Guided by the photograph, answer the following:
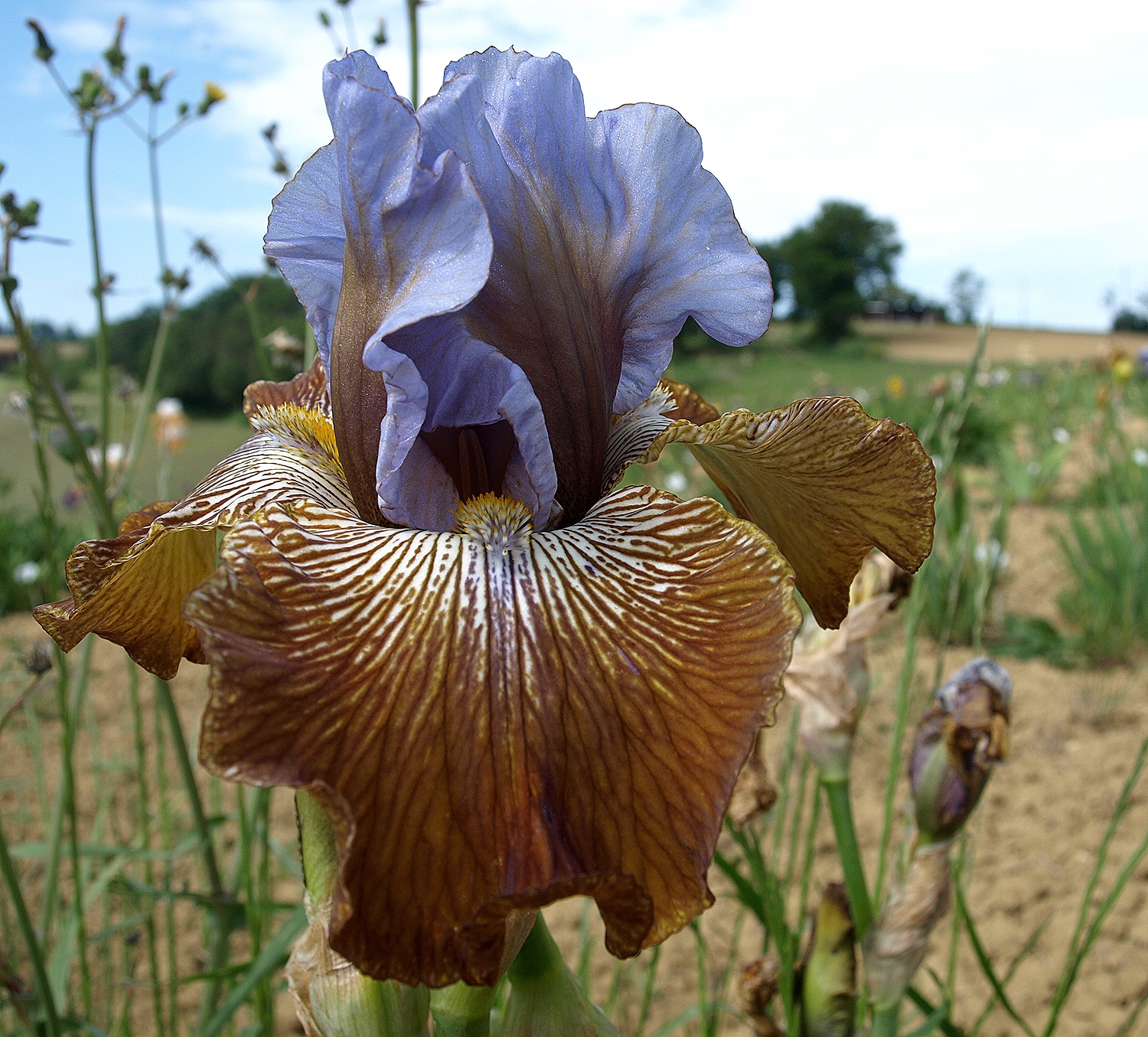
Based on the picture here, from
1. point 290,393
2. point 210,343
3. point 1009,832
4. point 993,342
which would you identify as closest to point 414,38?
point 290,393

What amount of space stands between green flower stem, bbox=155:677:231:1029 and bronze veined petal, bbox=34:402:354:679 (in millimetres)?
755

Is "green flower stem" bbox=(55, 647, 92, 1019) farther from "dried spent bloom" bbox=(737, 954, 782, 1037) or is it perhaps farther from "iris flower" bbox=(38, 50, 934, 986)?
"dried spent bloom" bbox=(737, 954, 782, 1037)

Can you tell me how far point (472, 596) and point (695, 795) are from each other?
253 mm

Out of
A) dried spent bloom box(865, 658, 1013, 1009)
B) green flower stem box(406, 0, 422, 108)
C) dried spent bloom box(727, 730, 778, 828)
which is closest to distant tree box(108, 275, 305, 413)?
green flower stem box(406, 0, 422, 108)

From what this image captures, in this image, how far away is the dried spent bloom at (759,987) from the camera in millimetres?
1676

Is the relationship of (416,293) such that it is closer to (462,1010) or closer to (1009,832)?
(462,1010)

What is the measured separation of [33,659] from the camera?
1.53m

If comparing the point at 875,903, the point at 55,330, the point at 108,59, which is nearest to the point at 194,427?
the point at 55,330

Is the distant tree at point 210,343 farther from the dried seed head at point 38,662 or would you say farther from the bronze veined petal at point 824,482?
the bronze veined petal at point 824,482

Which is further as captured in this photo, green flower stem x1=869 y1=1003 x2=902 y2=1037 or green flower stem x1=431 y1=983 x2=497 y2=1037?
green flower stem x1=869 y1=1003 x2=902 y2=1037

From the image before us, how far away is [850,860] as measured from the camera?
1.51m

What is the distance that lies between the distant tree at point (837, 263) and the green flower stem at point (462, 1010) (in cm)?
5096

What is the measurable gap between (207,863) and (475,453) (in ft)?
4.24

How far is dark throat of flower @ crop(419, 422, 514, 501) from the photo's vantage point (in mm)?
1007
